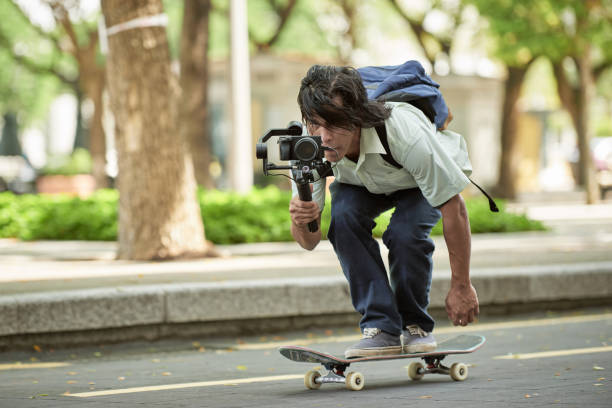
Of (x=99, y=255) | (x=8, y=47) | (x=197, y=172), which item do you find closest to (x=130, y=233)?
(x=99, y=255)

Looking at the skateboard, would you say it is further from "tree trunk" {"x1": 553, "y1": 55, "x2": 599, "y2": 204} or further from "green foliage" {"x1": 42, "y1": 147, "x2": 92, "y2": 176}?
"green foliage" {"x1": 42, "y1": 147, "x2": 92, "y2": 176}

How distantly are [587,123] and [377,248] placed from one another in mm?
21367

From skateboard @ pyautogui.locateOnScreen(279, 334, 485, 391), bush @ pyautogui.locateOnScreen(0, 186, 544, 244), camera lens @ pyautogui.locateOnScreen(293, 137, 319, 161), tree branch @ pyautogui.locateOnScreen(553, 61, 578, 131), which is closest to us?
camera lens @ pyautogui.locateOnScreen(293, 137, 319, 161)

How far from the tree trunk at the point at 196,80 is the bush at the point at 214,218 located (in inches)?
161

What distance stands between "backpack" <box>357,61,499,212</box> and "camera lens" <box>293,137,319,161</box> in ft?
1.44

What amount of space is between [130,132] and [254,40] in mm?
23064

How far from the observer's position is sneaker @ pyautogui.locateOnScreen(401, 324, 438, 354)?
4996 mm

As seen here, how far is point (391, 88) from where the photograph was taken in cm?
468

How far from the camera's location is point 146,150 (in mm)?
10164

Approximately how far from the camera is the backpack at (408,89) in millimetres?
4648

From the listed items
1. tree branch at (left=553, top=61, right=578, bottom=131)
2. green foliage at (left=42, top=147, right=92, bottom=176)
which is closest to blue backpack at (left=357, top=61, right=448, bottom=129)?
tree branch at (left=553, top=61, right=578, bottom=131)

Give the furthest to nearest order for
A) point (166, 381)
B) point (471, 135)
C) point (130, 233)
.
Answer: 1. point (471, 135)
2. point (130, 233)
3. point (166, 381)

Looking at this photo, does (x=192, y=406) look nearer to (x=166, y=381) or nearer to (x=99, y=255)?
(x=166, y=381)

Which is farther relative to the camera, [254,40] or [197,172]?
[254,40]
